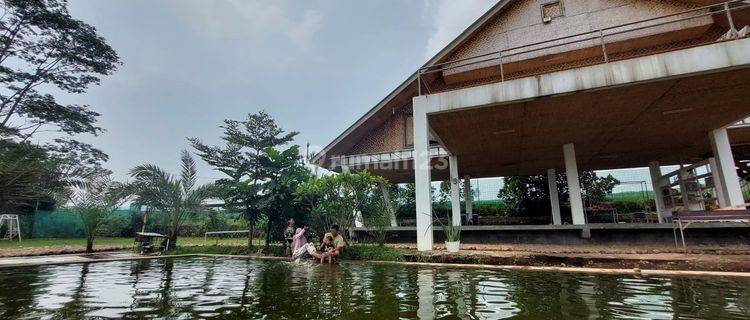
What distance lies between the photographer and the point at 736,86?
7.70m

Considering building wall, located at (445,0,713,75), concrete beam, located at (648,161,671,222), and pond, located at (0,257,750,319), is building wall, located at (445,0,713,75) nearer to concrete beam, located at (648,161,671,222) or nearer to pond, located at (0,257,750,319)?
concrete beam, located at (648,161,671,222)

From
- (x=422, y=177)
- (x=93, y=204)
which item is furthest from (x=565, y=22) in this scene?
(x=93, y=204)

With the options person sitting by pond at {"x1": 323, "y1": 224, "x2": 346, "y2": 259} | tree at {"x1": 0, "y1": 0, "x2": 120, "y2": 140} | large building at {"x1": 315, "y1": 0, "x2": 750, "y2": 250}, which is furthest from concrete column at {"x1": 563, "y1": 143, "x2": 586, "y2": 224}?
tree at {"x1": 0, "y1": 0, "x2": 120, "y2": 140}

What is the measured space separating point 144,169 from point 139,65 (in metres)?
13.7

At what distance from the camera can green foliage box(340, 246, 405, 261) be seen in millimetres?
7949

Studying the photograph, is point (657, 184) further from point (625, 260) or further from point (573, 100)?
point (625, 260)

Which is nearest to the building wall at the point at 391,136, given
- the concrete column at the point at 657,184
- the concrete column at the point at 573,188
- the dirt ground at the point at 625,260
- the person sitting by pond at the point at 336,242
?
the concrete column at the point at 573,188

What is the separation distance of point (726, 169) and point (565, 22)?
6.69 metres

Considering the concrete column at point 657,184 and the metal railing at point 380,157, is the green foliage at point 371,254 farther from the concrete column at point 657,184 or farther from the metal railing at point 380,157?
the concrete column at point 657,184

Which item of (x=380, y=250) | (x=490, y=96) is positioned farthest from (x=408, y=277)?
(x=490, y=96)

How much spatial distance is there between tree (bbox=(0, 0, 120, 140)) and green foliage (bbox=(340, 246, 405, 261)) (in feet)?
65.0

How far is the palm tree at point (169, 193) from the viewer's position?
38.9 feet

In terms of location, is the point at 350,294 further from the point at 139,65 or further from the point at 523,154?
the point at 139,65

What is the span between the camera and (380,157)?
14.4 metres
